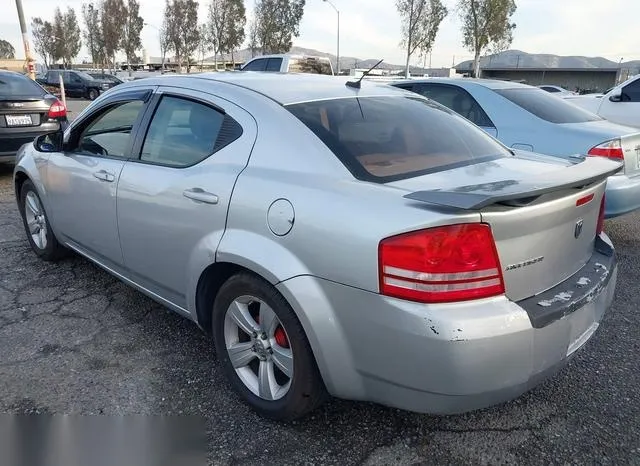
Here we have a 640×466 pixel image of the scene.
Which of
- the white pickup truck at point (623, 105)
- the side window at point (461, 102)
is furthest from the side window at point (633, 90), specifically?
the side window at point (461, 102)

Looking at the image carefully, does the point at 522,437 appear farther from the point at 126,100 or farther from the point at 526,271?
the point at 126,100

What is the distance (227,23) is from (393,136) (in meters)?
47.4

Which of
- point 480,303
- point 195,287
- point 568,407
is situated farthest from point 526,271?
point 195,287

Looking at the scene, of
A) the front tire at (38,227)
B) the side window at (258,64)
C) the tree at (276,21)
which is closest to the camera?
the front tire at (38,227)

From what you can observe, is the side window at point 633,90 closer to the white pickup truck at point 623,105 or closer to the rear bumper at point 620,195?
the white pickup truck at point 623,105

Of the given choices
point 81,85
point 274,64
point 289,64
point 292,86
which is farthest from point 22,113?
point 81,85

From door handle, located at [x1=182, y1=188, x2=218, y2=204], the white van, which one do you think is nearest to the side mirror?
door handle, located at [x1=182, y1=188, x2=218, y2=204]

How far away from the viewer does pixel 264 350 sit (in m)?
2.46

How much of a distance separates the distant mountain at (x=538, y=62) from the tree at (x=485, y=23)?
22.7 meters

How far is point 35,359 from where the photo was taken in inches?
118

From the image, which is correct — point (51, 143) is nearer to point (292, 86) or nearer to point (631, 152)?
point (292, 86)

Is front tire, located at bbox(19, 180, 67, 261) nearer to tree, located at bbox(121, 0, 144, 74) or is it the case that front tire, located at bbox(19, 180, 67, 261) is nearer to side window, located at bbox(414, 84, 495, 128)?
side window, located at bbox(414, 84, 495, 128)

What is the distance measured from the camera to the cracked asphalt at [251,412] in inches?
90.5

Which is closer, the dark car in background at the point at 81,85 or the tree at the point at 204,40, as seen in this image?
the dark car in background at the point at 81,85
